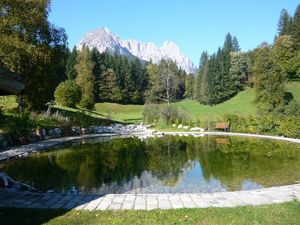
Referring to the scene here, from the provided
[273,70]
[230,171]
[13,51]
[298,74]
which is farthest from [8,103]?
[298,74]

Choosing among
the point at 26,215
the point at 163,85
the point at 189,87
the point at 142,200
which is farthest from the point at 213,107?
the point at 26,215

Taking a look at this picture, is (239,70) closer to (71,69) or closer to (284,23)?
(284,23)

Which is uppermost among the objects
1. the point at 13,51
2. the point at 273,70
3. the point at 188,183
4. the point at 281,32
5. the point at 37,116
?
the point at 281,32

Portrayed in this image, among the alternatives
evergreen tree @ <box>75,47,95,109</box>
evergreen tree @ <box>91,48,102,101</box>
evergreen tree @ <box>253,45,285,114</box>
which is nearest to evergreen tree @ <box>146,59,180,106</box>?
evergreen tree @ <box>75,47,95,109</box>

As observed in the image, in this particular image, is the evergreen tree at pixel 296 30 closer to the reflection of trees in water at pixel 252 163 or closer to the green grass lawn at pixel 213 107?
the green grass lawn at pixel 213 107

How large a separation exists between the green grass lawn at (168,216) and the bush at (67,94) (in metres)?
37.9

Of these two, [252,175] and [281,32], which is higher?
[281,32]

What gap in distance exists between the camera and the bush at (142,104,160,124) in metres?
40.7

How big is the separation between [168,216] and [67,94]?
129ft

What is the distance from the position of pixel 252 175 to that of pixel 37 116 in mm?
21464

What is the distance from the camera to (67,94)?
45.1 meters

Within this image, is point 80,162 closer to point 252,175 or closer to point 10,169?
point 10,169

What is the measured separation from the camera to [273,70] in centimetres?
5488

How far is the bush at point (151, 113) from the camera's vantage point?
4072 centimetres
